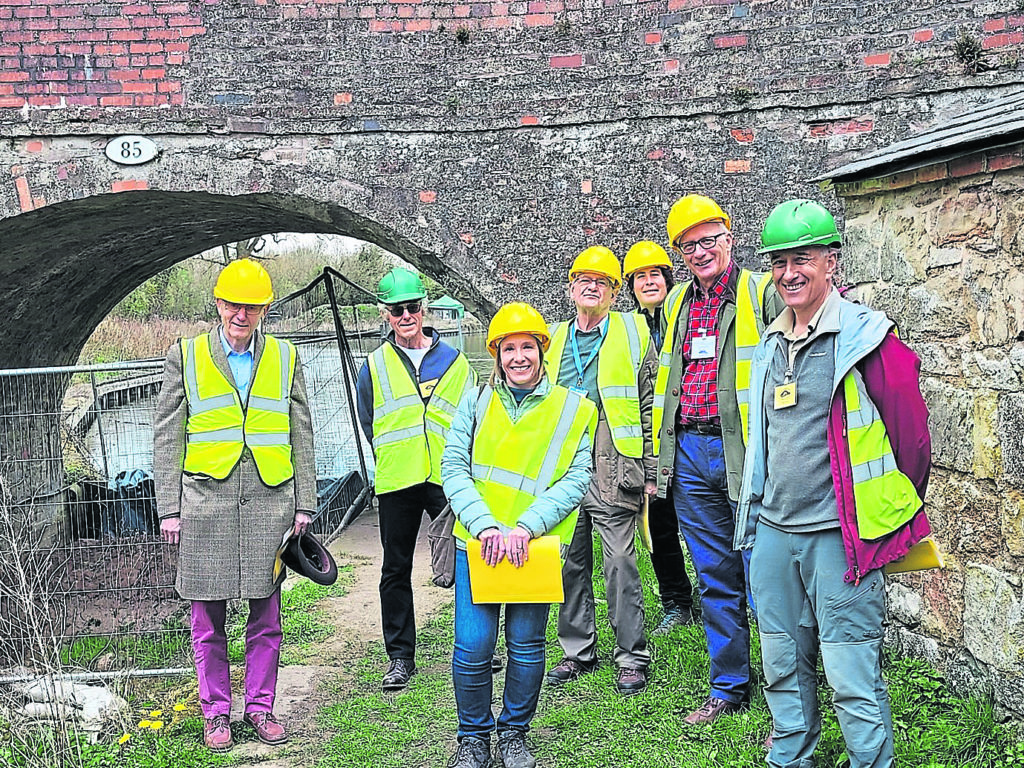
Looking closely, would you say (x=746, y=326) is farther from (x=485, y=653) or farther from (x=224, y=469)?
(x=224, y=469)

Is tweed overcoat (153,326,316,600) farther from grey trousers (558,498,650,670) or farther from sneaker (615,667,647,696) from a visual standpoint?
sneaker (615,667,647,696)

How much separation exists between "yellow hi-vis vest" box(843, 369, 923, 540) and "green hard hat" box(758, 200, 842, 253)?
53cm

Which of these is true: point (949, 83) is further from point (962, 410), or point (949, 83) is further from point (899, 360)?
point (899, 360)

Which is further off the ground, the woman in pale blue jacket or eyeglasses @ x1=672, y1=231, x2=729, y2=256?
eyeglasses @ x1=672, y1=231, x2=729, y2=256

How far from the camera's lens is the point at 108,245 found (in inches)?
328

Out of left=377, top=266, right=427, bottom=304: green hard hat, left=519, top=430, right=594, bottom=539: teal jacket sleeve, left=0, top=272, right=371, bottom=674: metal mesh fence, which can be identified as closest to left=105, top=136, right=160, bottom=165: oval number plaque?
left=0, top=272, right=371, bottom=674: metal mesh fence

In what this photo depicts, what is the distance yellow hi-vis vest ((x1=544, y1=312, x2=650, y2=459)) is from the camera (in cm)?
481

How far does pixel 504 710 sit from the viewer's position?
160 inches

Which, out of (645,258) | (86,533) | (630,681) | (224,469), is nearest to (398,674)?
(630,681)

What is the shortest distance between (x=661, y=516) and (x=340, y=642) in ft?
7.26

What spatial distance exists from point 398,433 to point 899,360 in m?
2.75

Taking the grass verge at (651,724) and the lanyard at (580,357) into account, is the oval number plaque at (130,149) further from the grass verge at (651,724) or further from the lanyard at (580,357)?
the grass verge at (651,724)

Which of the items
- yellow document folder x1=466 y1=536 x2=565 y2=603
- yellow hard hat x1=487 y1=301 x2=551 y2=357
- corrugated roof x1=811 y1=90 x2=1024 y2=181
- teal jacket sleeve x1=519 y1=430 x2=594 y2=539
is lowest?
yellow document folder x1=466 y1=536 x2=565 y2=603

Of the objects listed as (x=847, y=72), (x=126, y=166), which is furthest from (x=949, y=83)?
(x=126, y=166)
